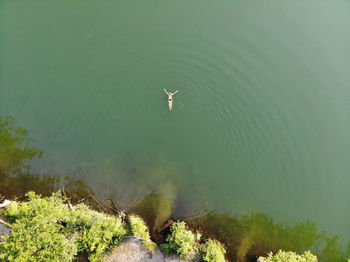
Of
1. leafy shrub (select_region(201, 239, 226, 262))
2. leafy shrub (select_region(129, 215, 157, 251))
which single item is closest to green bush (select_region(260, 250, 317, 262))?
leafy shrub (select_region(201, 239, 226, 262))

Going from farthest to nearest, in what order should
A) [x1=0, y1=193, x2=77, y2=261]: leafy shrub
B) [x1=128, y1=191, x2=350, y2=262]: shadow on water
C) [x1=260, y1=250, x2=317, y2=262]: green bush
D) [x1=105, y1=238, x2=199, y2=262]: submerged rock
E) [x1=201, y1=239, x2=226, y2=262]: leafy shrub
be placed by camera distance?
1. [x1=128, y1=191, x2=350, y2=262]: shadow on water
2. [x1=105, y1=238, x2=199, y2=262]: submerged rock
3. [x1=201, y1=239, x2=226, y2=262]: leafy shrub
4. [x1=260, y1=250, x2=317, y2=262]: green bush
5. [x1=0, y1=193, x2=77, y2=261]: leafy shrub

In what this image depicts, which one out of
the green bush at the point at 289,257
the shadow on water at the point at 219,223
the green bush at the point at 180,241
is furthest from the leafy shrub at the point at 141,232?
the green bush at the point at 289,257

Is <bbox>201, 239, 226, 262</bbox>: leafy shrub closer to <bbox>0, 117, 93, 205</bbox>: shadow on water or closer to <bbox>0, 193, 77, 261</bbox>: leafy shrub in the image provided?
<bbox>0, 193, 77, 261</bbox>: leafy shrub

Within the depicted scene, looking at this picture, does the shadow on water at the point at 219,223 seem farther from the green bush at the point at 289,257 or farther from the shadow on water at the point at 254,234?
the green bush at the point at 289,257

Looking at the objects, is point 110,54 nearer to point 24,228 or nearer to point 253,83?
point 253,83

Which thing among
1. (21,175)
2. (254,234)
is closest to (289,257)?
(254,234)

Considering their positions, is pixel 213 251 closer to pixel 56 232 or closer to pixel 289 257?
pixel 289 257
